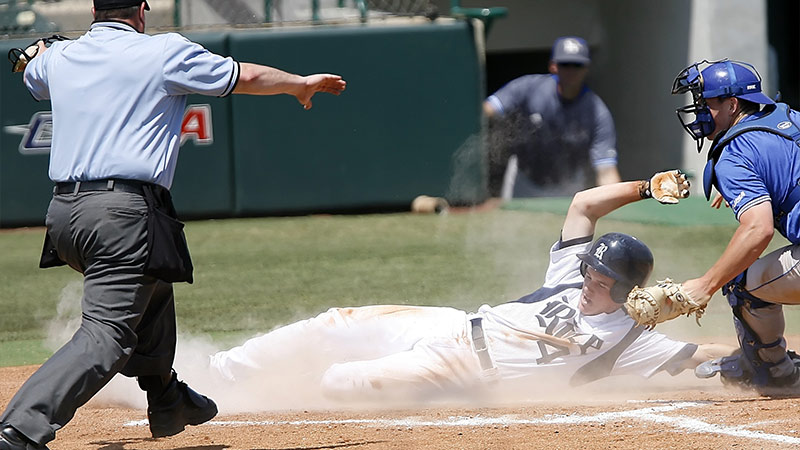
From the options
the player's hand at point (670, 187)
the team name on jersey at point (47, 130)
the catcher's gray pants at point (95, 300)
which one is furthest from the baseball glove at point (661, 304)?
the team name on jersey at point (47, 130)

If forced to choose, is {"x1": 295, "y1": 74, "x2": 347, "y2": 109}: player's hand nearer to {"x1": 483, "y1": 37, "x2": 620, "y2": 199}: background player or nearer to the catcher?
the catcher

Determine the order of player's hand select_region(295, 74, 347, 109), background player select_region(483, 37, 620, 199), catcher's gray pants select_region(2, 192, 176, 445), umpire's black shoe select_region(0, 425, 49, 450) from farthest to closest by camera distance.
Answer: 1. background player select_region(483, 37, 620, 199)
2. player's hand select_region(295, 74, 347, 109)
3. catcher's gray pants select_region(2, 192, 176, 445)
4. umpire's black shoe select_region(0, 425, 49, 450)

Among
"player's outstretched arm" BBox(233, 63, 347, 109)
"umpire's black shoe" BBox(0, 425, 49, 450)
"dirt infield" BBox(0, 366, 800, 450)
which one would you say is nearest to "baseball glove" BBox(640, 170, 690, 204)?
"dirt infield" BBox(0, 366, 800, 450)

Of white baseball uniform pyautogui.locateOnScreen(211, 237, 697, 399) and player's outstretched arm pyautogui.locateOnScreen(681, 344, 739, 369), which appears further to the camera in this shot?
player's outstretched arm pyautogui.locateOnScreen(681, 344, 739, 369)

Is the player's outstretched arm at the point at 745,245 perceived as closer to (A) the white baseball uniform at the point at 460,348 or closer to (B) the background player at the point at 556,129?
(A) the white baseball uniform at the point at 460,348

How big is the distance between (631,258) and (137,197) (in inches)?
86.8

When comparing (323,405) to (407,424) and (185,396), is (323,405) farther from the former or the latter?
(185,396)

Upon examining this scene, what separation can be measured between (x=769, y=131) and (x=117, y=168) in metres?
2.67

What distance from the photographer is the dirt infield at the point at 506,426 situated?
4.07 metres

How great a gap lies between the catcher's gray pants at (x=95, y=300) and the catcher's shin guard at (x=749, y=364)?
105 inches

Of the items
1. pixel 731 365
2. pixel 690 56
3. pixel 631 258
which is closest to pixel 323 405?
pixel 631 258

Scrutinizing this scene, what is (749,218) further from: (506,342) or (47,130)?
(47,130)

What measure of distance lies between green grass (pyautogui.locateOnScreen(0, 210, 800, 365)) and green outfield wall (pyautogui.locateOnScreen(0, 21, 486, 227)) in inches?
13.1

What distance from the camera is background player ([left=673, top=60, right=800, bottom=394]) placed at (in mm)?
4457
